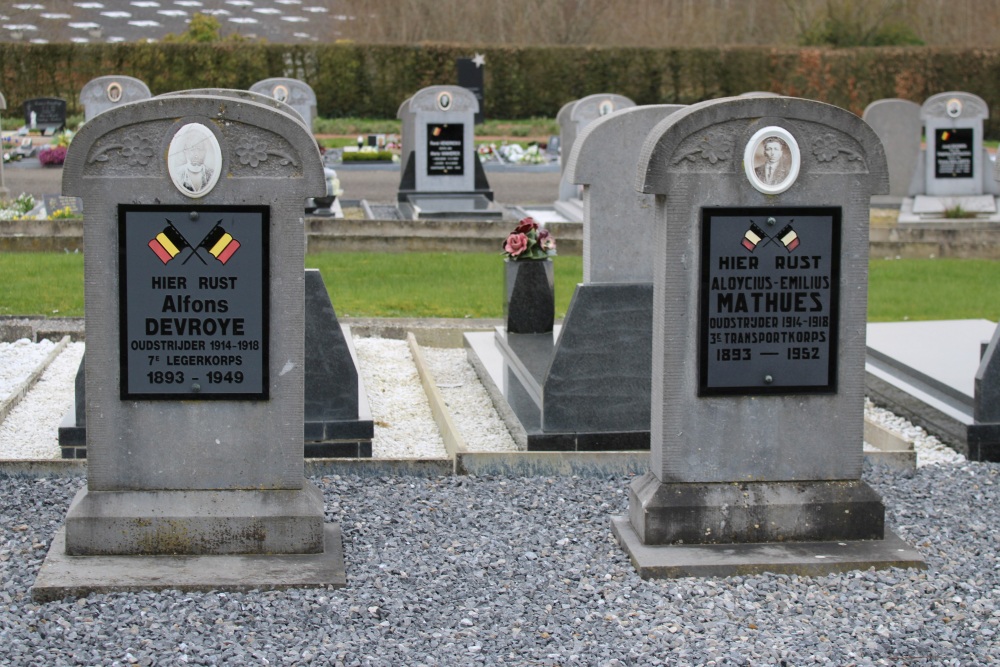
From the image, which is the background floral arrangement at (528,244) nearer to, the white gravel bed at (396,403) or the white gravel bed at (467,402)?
the white gravel bed at (467,402)

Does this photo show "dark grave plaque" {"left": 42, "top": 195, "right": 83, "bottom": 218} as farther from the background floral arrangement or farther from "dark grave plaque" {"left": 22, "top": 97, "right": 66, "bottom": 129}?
"dark grave plaque" {"left": 22, "top": 97, "right": 66, "bottom": 129}

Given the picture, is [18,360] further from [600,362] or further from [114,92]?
[114,92]

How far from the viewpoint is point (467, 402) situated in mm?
8695

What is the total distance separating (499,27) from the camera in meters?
52.7

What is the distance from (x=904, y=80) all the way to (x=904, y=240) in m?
25.6

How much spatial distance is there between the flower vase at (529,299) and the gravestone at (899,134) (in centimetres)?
1404

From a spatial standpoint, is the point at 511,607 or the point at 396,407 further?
the point at 396,407

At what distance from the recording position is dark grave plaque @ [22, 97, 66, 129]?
31.9 m

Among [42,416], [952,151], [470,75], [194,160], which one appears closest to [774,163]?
[194,160]

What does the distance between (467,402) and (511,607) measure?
3.91 metres

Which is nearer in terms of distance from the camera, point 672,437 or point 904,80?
point 672,437

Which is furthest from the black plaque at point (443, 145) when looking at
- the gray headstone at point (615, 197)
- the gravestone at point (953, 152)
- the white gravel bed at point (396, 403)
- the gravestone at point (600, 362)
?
the gravestone at point (600, 362)

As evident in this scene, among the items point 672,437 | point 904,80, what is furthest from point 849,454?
point 904,80

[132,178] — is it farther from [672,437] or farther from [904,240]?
[904,240]
